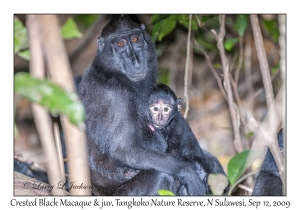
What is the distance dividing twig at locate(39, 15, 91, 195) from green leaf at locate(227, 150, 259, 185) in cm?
172

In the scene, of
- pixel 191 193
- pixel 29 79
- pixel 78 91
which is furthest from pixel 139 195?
pixel 29 79

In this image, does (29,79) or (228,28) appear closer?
(29,79)

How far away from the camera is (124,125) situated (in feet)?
17.7

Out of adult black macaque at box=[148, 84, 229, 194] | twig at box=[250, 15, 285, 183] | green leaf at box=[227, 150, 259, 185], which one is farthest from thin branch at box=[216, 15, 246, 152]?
green leaf at box=[227, 150, 259, 185]

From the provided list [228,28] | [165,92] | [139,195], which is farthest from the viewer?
[228,28]

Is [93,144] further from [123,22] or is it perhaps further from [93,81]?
[123,22]

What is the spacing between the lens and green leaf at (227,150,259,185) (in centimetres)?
409

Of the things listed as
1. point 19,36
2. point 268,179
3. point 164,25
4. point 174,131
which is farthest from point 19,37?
point 268,179

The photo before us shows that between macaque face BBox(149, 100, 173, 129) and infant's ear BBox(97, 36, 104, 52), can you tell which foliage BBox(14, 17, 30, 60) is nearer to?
infant's ear BBox(97, 36, 104, 52)

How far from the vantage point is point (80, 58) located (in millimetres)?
11695

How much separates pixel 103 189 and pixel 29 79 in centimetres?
335

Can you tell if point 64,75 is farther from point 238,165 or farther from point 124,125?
point 124,125
